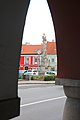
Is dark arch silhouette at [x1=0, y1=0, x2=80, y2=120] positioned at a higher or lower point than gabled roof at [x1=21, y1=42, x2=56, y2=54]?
lower

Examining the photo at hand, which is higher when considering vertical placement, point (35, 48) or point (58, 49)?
point (35, 48)

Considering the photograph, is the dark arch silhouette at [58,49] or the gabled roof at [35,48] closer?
the dark arch silhouette at [58,49]

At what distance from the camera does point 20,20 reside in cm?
360

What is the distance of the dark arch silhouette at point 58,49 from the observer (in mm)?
3350

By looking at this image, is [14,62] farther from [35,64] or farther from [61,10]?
[35,64]

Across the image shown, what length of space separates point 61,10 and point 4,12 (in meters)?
3.70

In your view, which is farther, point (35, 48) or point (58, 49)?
point (35, 48)

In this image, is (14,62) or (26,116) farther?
(26,116)

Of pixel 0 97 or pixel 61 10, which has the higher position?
pixel 61 10

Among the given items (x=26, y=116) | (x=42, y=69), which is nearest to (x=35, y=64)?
(x=42, y=69)

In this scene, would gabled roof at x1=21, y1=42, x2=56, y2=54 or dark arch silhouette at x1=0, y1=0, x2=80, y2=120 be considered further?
gabled roof at x1=21, y1=42, x2=56, y2=54

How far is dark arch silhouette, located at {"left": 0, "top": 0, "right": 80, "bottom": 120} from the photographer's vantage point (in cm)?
335

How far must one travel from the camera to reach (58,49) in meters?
7.27

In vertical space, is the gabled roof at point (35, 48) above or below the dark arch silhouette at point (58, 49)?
above
